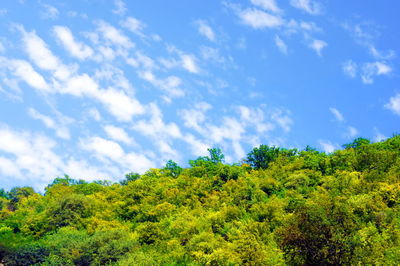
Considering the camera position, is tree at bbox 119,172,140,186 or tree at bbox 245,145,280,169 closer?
tree at bbox 245,145,280,169

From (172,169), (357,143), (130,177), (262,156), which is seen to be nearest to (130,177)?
(130,177)

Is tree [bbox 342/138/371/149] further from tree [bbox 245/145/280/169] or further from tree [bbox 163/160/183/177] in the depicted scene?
tree [bbox 163/160/183/177]

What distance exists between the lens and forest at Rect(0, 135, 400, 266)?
87.8 ft

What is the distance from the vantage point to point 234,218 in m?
44.3

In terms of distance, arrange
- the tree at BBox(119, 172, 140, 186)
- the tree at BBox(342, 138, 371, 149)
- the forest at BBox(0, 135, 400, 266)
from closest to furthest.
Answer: the forest at BBox(0, 135, 400, 266) → the tree at BBox(342, 138, 371, 149) → the tree at BBox(119, 172, 140, 186)

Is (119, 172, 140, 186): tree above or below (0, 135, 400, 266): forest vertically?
above

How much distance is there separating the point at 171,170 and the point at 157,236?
109ft

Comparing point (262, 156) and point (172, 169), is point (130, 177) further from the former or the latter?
point (262, 156)

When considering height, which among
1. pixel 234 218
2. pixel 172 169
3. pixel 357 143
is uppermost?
pixel 357 143

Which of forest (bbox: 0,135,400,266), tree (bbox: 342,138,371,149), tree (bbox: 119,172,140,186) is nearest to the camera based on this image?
forest (bbox: 0,135,400,266)

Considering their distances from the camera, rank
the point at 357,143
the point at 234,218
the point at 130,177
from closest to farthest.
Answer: the point at 234,218
the point at 357,143
the point at 130,177

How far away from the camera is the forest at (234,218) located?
2675cm

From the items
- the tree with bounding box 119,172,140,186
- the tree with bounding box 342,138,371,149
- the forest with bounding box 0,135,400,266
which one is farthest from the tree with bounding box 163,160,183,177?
the tree with bounding box 342,138,371,149

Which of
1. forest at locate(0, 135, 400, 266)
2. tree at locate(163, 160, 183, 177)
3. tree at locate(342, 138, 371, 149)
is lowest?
forest at locate(0, 135, 400, 266)
